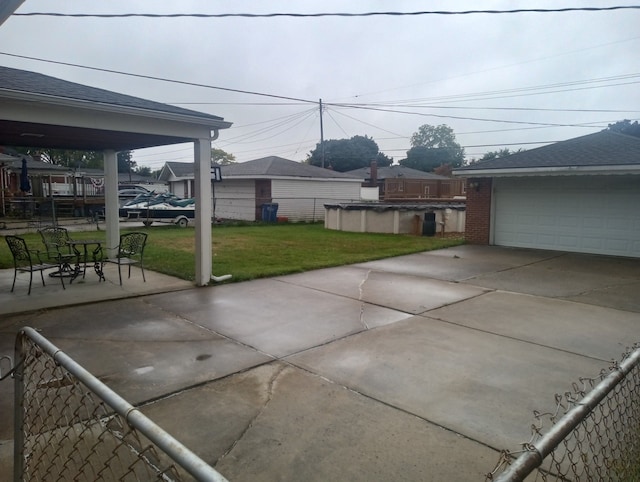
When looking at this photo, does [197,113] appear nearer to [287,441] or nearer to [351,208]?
→ [287,441]

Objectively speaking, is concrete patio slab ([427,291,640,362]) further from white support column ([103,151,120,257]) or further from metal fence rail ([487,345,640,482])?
white support column ([103,151,120,257])

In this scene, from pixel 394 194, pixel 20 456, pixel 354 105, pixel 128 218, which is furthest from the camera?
pixel 394 194

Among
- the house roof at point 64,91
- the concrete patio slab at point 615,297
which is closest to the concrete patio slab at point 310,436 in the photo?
the house roof at point 64,91

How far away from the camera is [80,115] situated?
6.36 metres

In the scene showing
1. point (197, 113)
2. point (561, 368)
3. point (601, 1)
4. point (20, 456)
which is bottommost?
point (561, 368)

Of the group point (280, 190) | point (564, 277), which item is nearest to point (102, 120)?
point (564, 277)

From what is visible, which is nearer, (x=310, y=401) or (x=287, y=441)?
(x=287, y=441)

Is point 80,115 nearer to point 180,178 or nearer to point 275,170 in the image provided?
point 275,170

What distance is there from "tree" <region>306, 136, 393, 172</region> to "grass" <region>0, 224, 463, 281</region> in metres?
41.4

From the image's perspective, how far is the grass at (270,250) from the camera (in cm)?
976

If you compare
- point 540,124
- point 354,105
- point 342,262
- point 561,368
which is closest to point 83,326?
point 561,368

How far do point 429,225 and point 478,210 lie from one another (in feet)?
9.51

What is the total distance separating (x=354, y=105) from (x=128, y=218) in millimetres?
15833

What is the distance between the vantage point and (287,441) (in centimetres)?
308
